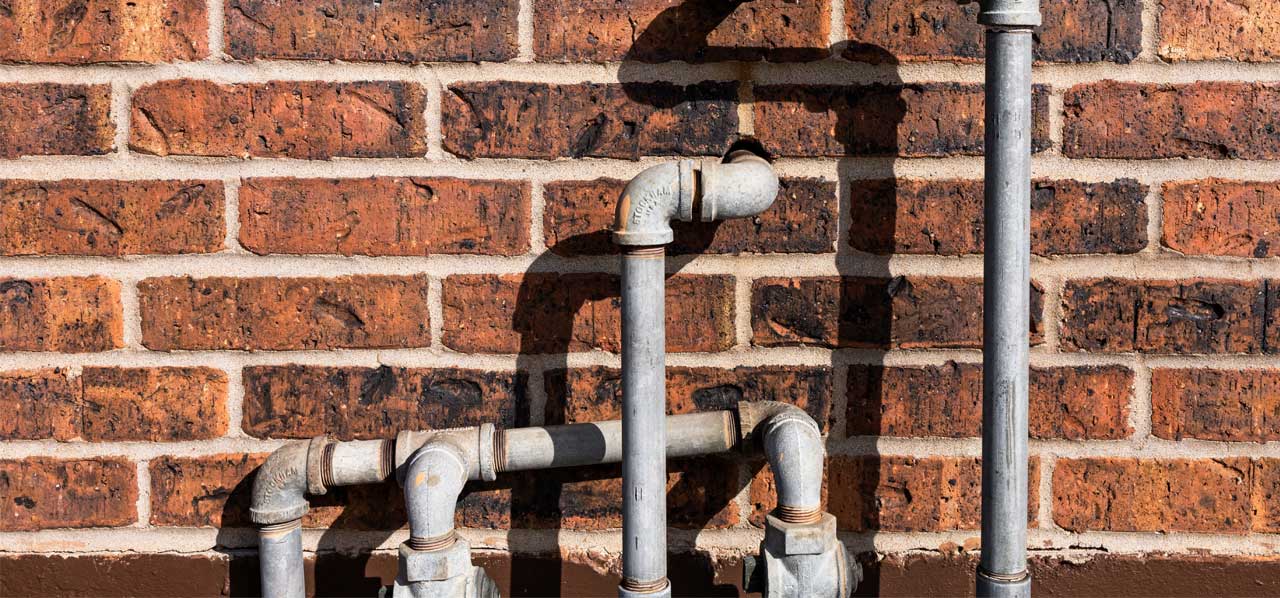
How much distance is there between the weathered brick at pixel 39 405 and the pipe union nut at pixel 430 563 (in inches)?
13.3

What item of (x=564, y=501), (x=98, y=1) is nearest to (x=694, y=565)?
(x=564, y=501)

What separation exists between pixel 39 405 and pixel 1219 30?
1.07 meters

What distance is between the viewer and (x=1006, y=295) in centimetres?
77

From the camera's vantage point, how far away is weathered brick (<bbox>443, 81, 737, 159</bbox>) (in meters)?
0.85

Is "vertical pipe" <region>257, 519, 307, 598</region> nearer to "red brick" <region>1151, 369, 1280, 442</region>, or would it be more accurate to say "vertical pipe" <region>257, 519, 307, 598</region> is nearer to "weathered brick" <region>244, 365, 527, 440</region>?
"weathered brick" <region>244, 365, 527, 440</region>

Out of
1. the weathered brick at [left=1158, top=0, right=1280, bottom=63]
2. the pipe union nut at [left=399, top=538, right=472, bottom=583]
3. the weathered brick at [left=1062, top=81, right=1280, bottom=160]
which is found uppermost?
the weathered brick at [left=1158, top=0, right=1280, bottom=63]

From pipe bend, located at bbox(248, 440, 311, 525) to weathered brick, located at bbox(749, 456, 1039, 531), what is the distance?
394mm

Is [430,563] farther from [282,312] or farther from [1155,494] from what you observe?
[1155,494]

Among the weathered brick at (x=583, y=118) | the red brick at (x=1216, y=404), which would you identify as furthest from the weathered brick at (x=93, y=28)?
the red brick at (x=1216, y=404)

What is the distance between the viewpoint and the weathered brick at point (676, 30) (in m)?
0.85

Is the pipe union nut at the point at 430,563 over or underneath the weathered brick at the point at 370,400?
underneath

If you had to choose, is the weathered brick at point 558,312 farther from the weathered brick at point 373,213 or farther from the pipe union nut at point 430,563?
the pipe union nut at point 430,563

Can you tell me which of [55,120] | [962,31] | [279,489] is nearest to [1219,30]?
[962,31]

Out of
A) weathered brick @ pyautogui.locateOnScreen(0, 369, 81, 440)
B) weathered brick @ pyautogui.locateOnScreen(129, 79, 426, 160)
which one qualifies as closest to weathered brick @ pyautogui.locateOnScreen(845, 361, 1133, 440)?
weathered brick @ pyautogui.locateOnScreen(129, 79, 426, 160)
